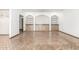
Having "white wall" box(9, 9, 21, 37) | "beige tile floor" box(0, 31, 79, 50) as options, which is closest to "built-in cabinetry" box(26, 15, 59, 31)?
"white wall" box(9, 9, 21, 37)

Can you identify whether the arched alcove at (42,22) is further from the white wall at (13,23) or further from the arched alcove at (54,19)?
the white wall at (13,23)

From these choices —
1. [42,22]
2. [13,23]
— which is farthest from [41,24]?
[13,23]

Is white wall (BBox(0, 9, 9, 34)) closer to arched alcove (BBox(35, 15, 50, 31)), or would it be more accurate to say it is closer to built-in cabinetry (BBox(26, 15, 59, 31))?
built-in cabinetry (BBox(26, 15, 59, 31))

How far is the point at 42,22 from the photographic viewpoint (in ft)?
51.4

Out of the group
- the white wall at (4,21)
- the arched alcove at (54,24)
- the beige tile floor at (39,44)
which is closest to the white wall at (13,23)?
the white wall at (4,21)

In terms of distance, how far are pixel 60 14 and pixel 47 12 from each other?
1.56m

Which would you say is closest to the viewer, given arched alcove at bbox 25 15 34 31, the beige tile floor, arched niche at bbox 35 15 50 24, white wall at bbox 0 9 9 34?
the beige tile floor

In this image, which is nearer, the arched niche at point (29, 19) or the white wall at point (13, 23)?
the white wall at point (13, 23)

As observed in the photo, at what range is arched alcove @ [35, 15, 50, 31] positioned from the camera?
15.4m

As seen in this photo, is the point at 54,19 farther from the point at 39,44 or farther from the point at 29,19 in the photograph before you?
the point at 39,44

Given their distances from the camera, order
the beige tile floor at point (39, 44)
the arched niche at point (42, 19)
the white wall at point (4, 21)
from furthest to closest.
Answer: the arched niche at point (42, 19)
the white wall at point (4, 21)
the beige tile floor at point (39, 44)

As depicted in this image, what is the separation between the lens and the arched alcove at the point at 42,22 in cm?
1545

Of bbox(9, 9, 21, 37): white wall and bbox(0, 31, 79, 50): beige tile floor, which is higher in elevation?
bbox(9, 9, 21, 37): white wall
